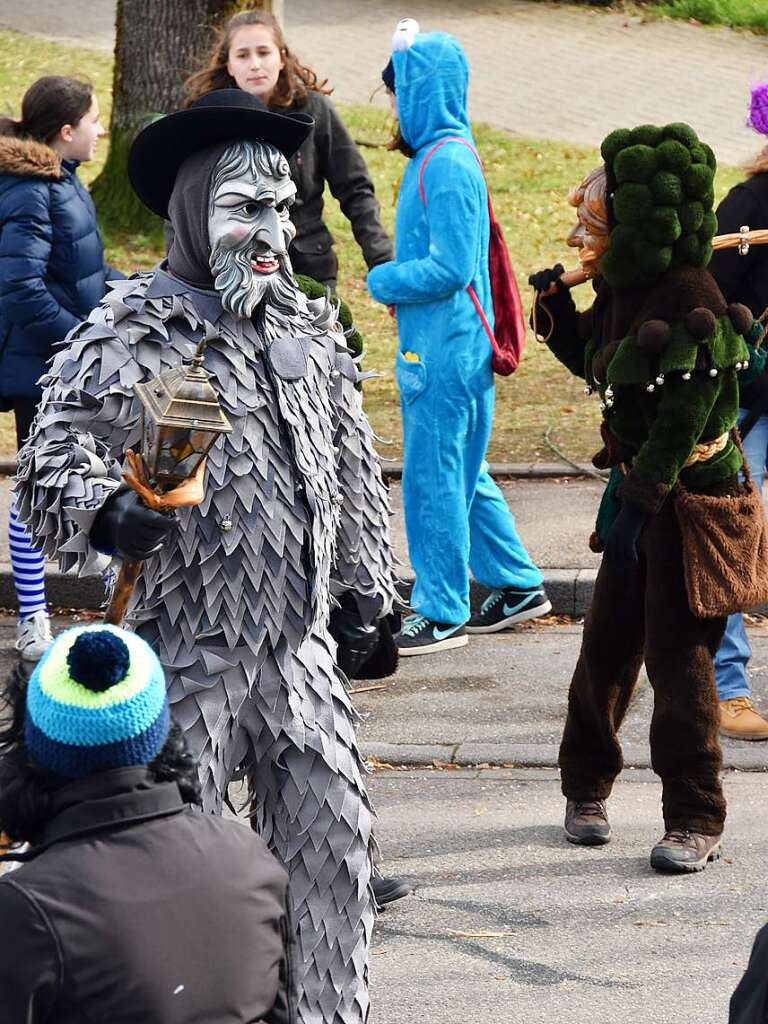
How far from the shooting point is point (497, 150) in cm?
1745

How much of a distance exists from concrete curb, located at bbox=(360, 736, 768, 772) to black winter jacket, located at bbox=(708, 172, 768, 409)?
4.96 feet

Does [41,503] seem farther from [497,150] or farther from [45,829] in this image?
[497,150]

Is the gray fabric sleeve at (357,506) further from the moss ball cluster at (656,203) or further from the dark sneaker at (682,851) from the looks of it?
the dark sneaker at (682,851)

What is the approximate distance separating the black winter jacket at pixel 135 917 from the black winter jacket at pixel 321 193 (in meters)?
5.46

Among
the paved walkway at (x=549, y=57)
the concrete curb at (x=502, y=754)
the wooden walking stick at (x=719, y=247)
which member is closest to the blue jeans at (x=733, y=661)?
the concrete curb at (x=502, y=754)

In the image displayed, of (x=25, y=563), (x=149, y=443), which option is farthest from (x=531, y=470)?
(x=149, y=443)

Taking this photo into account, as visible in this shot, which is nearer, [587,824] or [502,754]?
[587,824]

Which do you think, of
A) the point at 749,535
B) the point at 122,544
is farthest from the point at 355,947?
the point at 749,535

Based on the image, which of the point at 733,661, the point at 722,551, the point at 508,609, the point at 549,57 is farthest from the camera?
the point at 549,57

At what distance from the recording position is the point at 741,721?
646cm

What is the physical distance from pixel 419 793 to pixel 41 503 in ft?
8.26

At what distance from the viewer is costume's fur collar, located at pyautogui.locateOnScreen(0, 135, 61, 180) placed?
7125 millimetres

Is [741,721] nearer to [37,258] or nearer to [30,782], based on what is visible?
[37,258]

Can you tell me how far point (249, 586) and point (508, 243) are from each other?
10979mm
